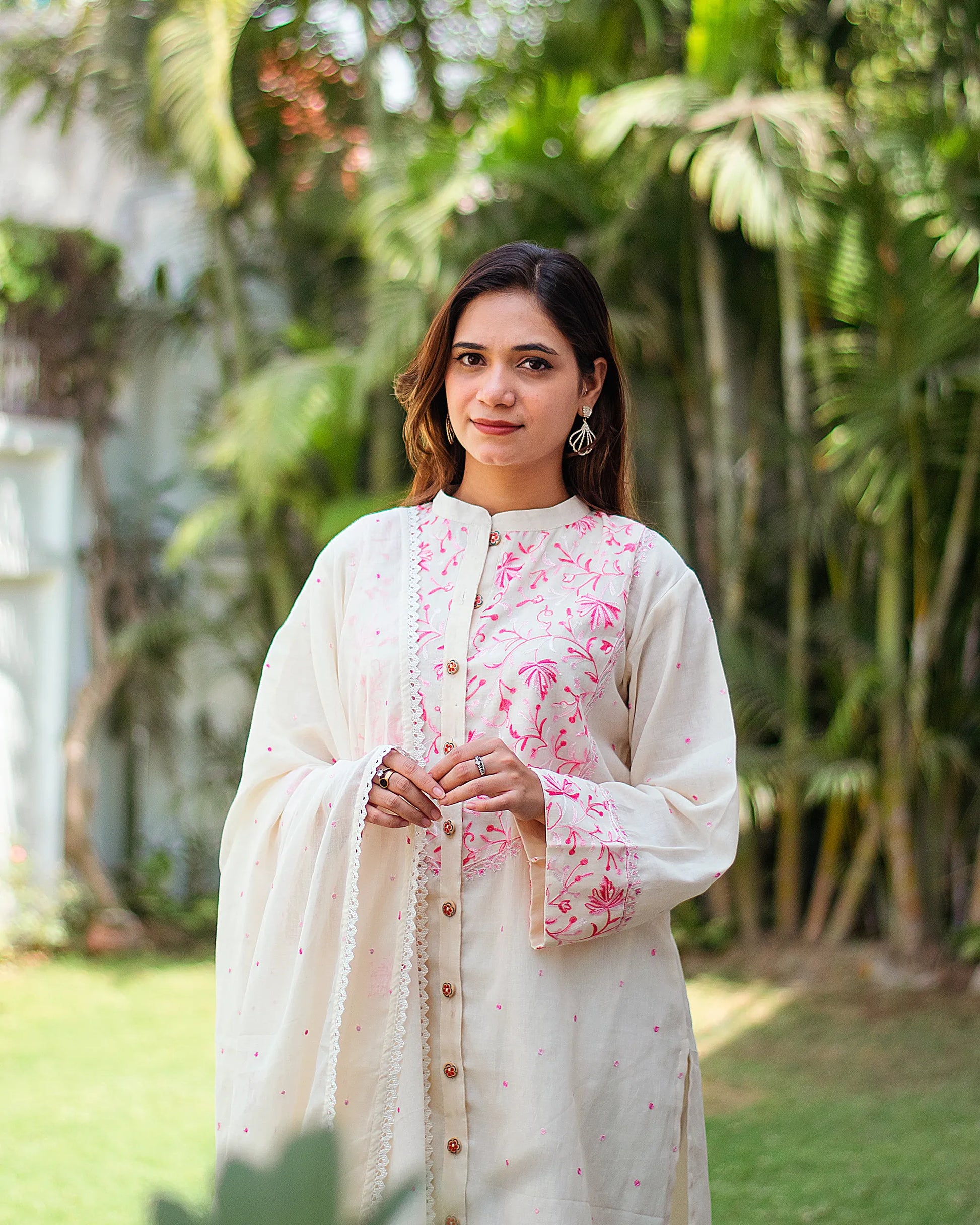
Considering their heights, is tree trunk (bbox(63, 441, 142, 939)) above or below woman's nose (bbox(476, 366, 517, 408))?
below

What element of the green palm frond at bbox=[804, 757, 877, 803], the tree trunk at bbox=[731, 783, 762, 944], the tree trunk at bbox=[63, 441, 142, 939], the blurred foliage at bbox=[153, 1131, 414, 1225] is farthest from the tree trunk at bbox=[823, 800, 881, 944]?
the blurred foliage at bbox=[153, 1131, 414, 1225]

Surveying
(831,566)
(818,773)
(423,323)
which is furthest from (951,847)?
(423,323)

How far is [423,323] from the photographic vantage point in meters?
5.25

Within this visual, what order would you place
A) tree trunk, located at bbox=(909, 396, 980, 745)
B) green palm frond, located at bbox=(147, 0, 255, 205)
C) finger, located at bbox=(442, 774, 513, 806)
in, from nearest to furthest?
finger, located at bbox=(442, 774, 513, 806) → tree trunk, located at bbox=(909, 396, 980, 745) → green palm frond, located at bbox=(147, 0, 255, 205)

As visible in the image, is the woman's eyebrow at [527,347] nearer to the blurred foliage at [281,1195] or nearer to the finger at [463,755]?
the finger at [463,755]

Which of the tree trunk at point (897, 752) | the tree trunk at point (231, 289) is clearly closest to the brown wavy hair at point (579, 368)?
the tree trunk at point (897, 752)

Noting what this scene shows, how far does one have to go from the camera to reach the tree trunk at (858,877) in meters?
5.23

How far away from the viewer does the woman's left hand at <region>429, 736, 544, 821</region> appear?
1451 millimetres

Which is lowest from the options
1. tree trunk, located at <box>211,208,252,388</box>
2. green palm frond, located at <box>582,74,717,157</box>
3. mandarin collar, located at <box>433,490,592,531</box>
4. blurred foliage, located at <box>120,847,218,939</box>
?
blurred foliage, located at <box>120,847,218,939</box>

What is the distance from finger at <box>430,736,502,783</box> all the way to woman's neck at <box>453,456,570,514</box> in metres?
0.40

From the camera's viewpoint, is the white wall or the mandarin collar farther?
the white wall

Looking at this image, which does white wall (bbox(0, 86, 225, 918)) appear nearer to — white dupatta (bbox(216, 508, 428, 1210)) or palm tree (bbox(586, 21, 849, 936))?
palm tree (bbox(586, 21, 849, 936))

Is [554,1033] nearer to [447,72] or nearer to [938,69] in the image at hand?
[938,69]

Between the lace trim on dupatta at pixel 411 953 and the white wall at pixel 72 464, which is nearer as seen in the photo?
the lace trim on dupatta at pixel 411 953
